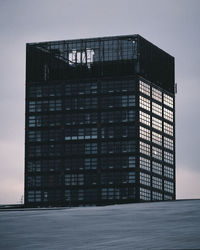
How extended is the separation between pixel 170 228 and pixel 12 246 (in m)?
11.4

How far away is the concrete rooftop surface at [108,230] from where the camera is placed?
52562mm

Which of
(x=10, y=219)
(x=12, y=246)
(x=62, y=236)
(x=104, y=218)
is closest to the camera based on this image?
(x=12, y=246)

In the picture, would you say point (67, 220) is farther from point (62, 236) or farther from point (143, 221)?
point (62, 236)

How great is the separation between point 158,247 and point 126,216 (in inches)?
937

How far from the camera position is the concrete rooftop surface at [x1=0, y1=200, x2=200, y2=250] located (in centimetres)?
5256

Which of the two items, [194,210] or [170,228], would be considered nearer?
[170,228]

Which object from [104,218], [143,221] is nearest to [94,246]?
[143,221]

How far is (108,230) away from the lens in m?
61.2

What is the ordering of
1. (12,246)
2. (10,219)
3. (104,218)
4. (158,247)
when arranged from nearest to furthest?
(158,247) < (12,246) < (104,218) < (10,219)

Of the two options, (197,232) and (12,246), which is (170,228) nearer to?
(197,232)

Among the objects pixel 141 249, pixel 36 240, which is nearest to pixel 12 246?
pixel 36 240

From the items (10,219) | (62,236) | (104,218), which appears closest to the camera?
(62,236)

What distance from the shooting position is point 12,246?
55406 millimetres

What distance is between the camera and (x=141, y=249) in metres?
49.4
